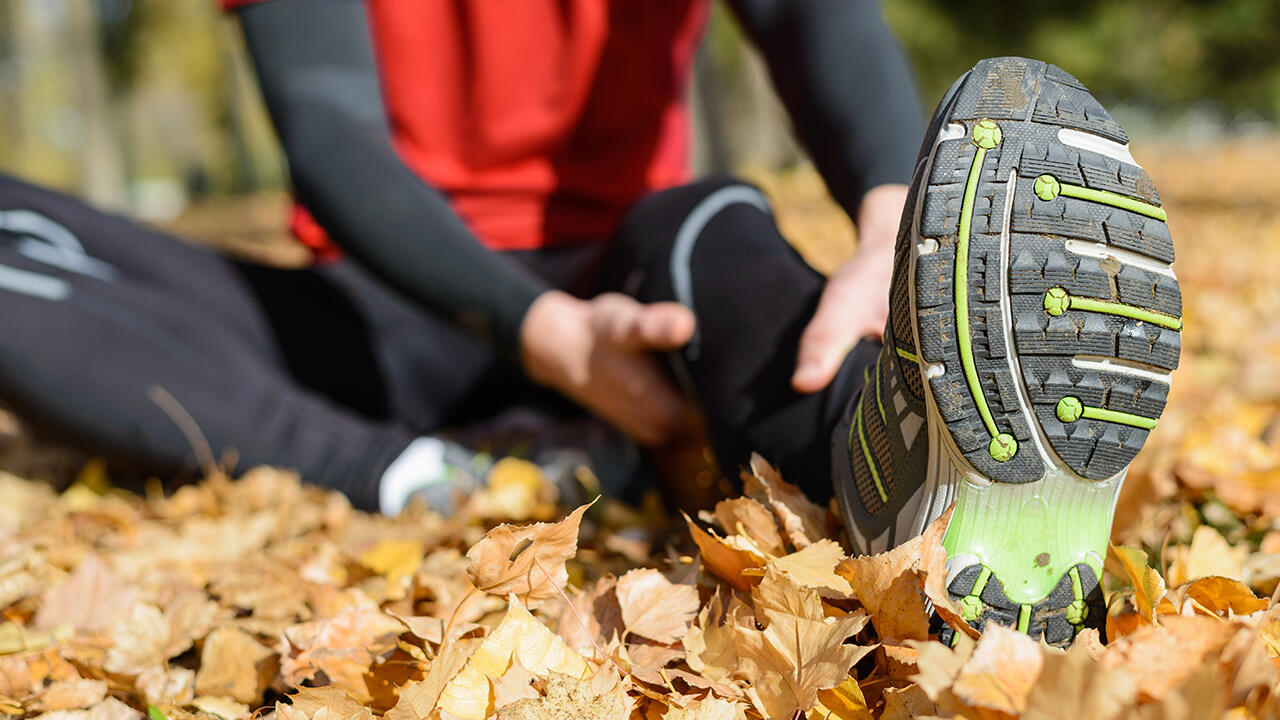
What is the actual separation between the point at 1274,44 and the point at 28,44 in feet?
68.1

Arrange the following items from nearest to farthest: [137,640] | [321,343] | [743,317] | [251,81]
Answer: [137,640], [743,317], [321,343], [251,81]

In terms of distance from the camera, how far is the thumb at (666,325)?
100cm

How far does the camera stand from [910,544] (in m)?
0.65

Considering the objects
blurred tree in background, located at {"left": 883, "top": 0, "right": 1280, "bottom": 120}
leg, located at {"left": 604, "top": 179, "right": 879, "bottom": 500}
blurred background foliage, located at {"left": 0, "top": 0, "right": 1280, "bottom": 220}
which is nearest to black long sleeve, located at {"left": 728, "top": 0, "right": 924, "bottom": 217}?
leg, located at {"left": 604, "top": 179, "right": 879, "bottom": 500}

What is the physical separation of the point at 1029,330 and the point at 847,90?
749mm

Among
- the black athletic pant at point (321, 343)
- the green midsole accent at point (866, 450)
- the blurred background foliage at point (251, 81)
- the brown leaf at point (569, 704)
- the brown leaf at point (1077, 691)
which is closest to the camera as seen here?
the brown leaf at point (1077, 691)

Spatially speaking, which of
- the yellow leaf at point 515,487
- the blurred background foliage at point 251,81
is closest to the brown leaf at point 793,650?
the yellow leaf at point 515,487

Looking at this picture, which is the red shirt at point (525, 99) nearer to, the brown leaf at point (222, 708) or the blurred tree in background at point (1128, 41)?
the brown leaf at point (222, 708)

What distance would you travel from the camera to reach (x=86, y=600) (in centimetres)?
95

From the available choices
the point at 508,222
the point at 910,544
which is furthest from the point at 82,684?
the point at 508,222

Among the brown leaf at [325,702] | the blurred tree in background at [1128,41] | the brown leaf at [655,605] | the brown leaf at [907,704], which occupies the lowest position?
the brown leaf at [325,702]

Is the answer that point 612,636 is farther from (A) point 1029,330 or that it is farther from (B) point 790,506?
(A) point 1029,330

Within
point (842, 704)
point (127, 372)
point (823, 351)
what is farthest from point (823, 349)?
point (127, 372)

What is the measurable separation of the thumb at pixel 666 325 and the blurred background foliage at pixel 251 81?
6.29 metres
